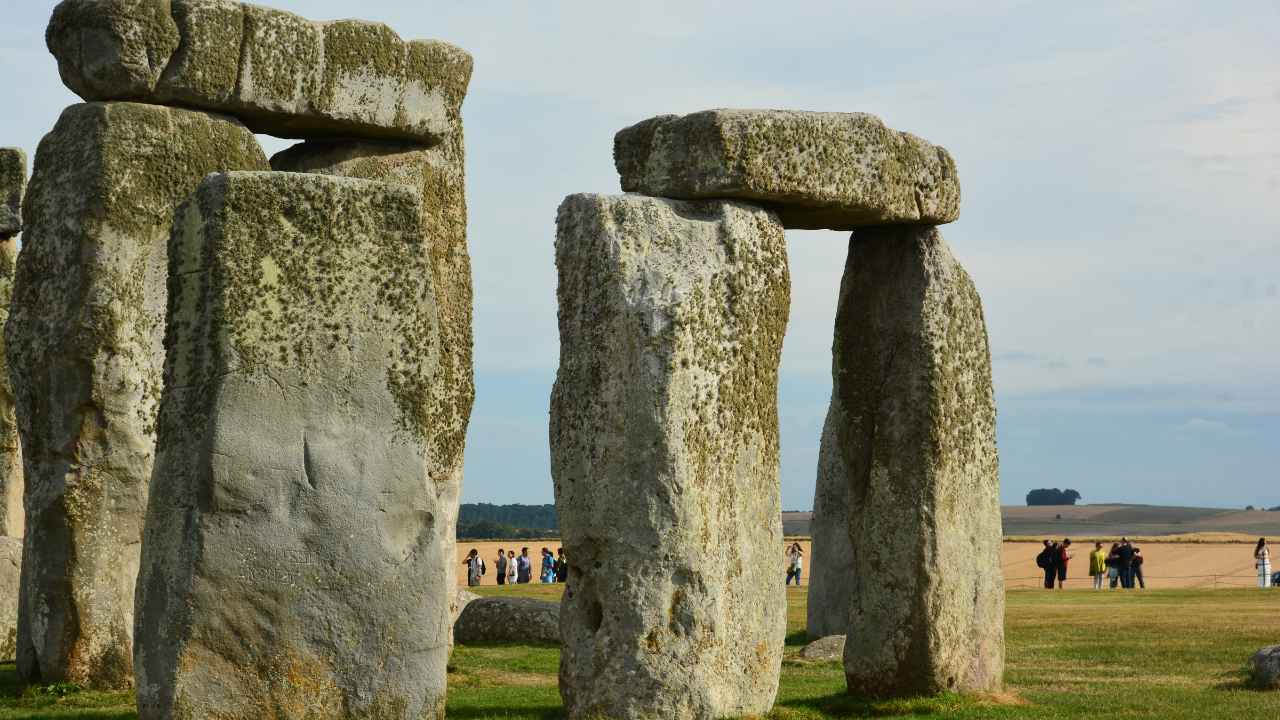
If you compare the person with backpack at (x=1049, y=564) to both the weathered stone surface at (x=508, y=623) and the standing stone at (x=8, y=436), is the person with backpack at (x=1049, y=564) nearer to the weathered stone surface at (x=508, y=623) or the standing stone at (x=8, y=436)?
the weathered stone surface at (x=508, y=623)

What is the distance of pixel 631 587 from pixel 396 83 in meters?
6.99

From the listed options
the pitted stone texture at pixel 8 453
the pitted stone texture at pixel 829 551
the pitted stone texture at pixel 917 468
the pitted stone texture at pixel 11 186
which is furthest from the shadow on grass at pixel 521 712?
the pitted stone texture at pixel 8 453

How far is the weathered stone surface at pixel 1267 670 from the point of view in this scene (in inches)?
636

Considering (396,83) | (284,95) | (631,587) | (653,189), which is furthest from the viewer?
(396,83)

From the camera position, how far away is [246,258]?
35.7ft

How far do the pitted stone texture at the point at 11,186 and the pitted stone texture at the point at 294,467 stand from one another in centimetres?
1147

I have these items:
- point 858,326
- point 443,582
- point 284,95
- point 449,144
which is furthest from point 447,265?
point 443,582

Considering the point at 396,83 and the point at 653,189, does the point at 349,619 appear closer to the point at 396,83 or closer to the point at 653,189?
the point at 653,189

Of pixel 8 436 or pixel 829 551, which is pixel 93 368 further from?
pixel 829 551

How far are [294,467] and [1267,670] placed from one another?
8.94 meters

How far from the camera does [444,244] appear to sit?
1828 cm

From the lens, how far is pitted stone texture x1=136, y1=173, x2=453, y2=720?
35.2ft

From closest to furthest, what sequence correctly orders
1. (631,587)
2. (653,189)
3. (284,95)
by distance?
(631,587) < (653,189) < (284,95)

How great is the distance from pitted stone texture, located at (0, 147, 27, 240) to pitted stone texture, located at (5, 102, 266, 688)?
6.38 metres
